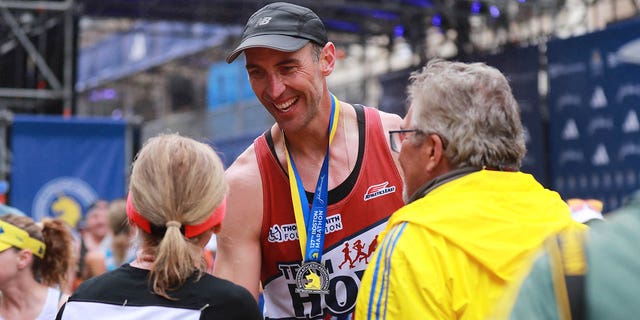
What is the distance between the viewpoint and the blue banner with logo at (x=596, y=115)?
29.6 feet

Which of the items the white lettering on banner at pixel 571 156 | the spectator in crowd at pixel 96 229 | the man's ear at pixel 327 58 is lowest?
the spectator in crowd at pixel 96 229

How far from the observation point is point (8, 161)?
9.78m

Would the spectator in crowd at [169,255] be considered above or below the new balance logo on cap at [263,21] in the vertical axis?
below

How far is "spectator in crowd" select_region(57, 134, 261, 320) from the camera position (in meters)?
2.23

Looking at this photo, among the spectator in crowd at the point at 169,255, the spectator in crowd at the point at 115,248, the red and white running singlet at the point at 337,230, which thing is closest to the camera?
the spectator in crowd at the point at 169,255

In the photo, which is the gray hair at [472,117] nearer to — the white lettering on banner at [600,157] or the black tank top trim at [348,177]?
the black tank top trim at [348,177]

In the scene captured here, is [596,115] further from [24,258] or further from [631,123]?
[24,258]

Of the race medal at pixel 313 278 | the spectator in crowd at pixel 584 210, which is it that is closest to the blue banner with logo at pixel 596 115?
the spectator in crowd at pixel 584 210

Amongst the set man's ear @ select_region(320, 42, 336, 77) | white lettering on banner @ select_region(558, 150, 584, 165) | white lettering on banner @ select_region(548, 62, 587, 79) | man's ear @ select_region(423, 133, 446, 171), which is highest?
white lettering on banner @ select_region(548, 62, 587, 79)

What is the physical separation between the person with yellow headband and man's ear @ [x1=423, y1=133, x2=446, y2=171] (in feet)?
7.15

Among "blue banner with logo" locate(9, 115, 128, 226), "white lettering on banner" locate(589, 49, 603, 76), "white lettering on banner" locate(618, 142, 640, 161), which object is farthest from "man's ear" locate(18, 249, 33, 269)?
"white lettering on banner" locate(589, 49, 603, 76)

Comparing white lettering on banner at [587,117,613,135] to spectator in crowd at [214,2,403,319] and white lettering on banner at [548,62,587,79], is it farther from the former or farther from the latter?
spectator in crowd at [214,2,403,319]

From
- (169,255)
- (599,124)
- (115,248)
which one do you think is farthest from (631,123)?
(169,255)

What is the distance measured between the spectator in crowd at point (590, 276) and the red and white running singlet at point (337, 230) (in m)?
1.65
